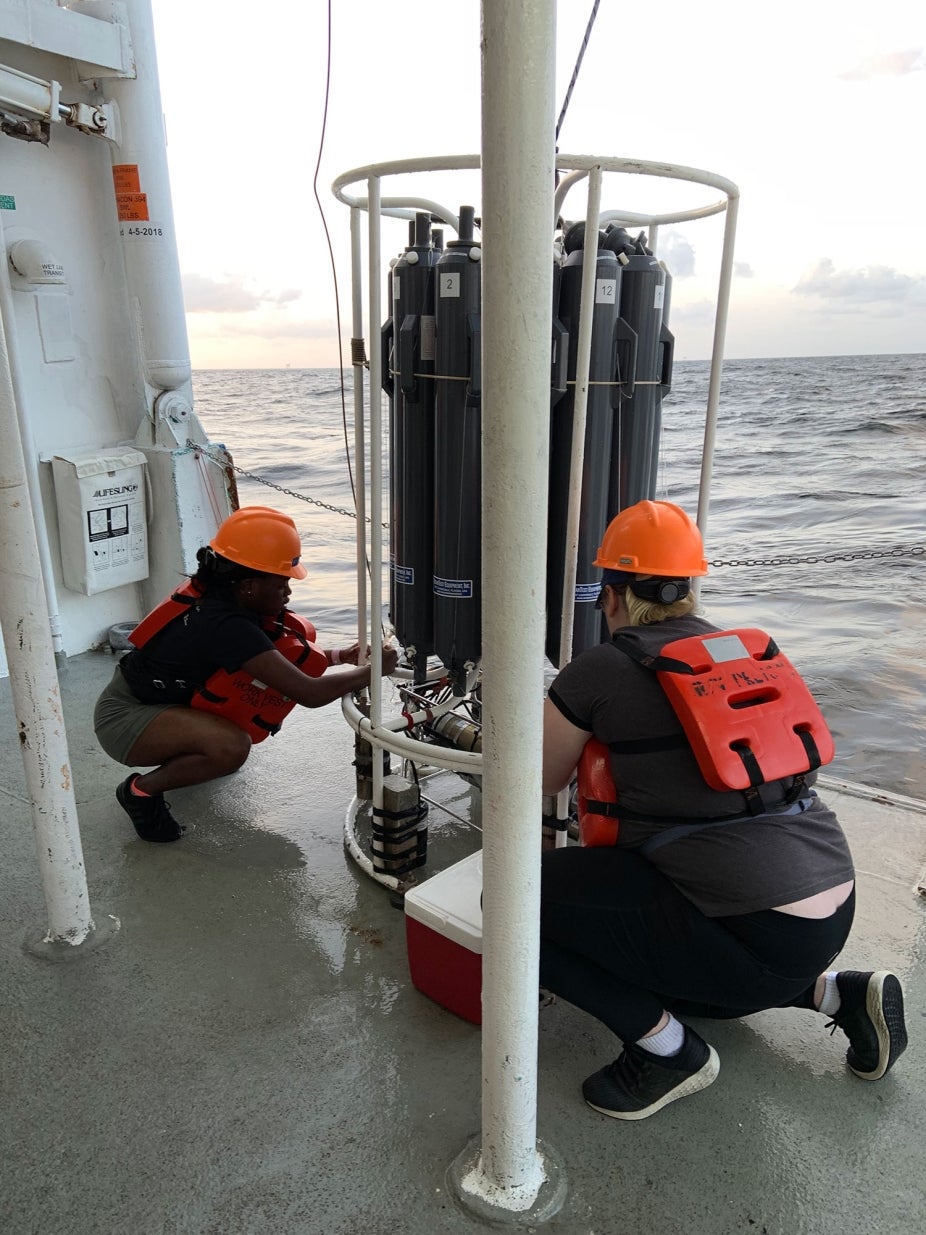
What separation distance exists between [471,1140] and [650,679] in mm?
1127

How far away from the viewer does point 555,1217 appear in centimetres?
196

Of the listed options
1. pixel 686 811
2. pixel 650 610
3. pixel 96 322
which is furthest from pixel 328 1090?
pixel 96 322

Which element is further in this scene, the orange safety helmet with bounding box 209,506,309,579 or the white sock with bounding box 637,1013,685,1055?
the orange safety helmet with bounding box 209,506,309,579

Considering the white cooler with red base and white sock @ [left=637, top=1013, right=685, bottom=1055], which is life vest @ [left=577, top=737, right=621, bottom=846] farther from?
white sock @ [left=637, top=1013, right=685, bottom=1055]

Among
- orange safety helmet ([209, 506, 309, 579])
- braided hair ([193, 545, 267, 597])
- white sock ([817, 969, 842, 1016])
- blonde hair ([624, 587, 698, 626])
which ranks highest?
blonde hair ([624, 587, 698, 626])

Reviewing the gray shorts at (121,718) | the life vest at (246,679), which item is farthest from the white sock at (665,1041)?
the gray shorts at (121,718)

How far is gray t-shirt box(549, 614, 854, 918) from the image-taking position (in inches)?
83.8

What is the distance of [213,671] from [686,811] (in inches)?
78.3

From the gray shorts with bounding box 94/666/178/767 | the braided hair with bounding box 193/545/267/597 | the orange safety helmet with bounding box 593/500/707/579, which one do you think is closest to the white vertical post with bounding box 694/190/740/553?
the orange safety helmet with bounding box 593/500/707/579

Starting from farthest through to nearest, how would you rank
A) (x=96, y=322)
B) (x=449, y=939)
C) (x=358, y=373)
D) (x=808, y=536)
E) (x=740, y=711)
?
(x=808, y=536) → (x=96, y=322) → (x=358, y=373) → (x=449, y=939) → (x=740, y=711)

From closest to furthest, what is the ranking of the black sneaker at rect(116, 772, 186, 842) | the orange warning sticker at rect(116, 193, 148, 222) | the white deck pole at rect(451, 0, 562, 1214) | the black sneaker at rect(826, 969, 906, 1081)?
the white deck pole at rect(451, 0, 562, 1214)
the black sneaker at rect(826, 969, 906, 1081)
the black sneaker at rect(116, 772, 186, 842)
the orange warning sticker at rect(116, 193, 148, 222)

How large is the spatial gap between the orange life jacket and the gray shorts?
2.02 metres

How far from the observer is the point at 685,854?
2176 mm

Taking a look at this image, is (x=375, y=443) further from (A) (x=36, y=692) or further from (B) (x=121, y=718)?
(B) (x=121, y=718)
